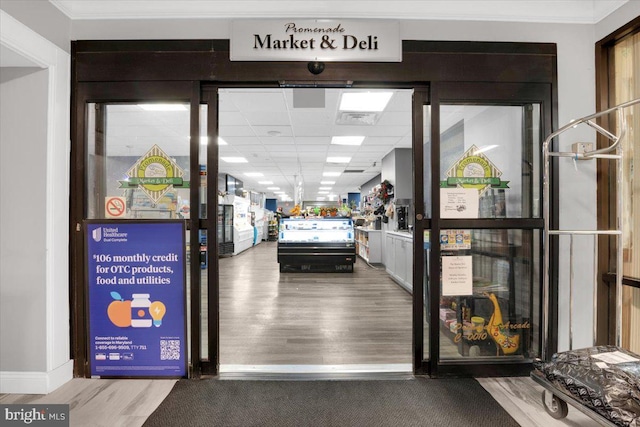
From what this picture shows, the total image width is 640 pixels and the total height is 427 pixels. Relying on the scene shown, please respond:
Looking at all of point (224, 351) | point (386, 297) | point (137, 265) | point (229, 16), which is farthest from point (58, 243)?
point (386, 297)

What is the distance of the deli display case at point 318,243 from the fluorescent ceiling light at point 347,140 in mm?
1656

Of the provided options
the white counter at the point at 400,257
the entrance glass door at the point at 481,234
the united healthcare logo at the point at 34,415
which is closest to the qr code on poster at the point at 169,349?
the united healthcare logo at the point at 34,415

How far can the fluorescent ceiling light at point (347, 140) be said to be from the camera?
20.8 feet

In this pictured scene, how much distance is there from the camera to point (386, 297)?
16.9 ft

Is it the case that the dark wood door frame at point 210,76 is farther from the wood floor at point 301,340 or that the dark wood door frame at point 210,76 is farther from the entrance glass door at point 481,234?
the wood floor at point 301,340

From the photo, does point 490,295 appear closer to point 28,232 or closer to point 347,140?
point 28,232

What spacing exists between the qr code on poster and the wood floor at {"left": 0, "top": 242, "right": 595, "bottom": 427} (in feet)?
0.60

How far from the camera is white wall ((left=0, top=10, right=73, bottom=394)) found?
2.37m

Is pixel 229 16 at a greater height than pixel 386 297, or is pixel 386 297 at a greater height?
pixel 229 16

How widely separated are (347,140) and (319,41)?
4030 mm

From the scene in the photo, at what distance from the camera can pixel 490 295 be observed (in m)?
2.73

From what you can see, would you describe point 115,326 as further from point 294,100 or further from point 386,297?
point 386,297

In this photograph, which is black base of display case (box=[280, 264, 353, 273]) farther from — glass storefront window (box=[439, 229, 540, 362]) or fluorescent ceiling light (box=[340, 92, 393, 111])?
glass storefront window (box=[439, 229, 540, 362])

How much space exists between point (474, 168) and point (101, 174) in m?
3.06
